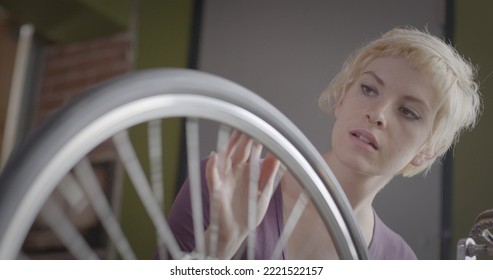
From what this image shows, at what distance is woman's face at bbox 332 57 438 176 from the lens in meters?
1.49

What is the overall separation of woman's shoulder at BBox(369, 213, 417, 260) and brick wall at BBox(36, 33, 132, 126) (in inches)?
35.3

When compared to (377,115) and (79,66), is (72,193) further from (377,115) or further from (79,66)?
(79,66)

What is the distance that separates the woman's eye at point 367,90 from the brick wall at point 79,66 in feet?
2.46

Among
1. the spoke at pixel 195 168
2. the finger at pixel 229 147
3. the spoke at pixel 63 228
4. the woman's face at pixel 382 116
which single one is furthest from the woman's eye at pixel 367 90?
the spoke at pixel 63 228

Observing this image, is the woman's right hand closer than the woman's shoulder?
Yes

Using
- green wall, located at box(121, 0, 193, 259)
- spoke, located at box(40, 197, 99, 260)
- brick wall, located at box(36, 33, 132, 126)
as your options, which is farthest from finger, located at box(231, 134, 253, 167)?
brick wall, located at box(36, 33, 132, 126)

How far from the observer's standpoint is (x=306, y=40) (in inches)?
65.2

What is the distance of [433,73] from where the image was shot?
4.91ft

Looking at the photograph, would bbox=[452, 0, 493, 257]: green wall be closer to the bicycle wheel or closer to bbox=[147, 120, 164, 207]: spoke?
the bicycle wheel

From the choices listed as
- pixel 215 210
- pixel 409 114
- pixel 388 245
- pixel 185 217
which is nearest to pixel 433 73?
pixel 409 114

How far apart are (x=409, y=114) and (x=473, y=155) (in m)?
0.21

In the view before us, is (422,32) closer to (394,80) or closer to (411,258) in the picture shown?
(394,80)

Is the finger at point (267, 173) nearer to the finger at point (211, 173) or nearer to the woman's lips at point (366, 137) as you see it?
the finger at point (211, 173)
